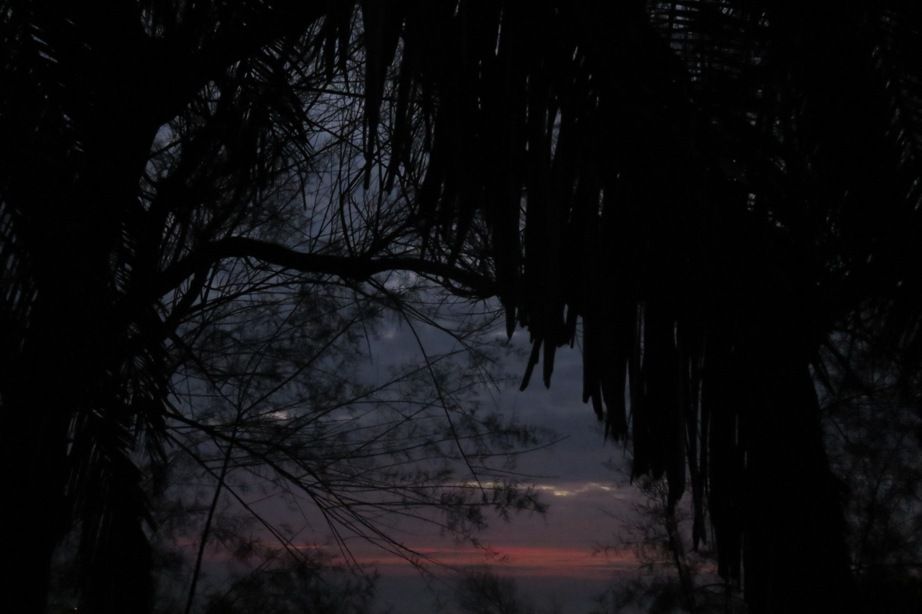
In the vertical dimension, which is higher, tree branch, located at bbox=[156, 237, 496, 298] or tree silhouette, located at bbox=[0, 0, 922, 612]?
tree branch, located at bbox=[156, 237, 496, 298]

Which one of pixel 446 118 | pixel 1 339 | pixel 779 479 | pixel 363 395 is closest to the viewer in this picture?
pixel 779 479

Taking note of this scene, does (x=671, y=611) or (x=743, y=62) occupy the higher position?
(x=743, y=62)

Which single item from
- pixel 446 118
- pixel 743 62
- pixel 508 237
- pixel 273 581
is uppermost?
pixel 743 62

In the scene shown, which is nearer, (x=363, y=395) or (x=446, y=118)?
(x=446, y=118)

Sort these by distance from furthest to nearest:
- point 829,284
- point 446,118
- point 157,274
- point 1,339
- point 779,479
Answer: point 157,274, point 1,339, point 829,284, point 446,118, point 779,479

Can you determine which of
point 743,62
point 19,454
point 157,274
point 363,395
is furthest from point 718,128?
point 363,395

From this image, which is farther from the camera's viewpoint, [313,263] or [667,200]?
[313,263]

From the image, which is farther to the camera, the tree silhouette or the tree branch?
the tree branch

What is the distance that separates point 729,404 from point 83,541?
2.92m

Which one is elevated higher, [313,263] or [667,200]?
[313,263]

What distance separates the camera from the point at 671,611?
8.62m

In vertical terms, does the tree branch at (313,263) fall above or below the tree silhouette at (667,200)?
above

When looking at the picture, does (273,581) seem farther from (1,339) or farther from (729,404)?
(729,404)

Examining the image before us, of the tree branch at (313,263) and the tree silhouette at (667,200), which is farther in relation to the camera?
the tree branch at (313,263)
